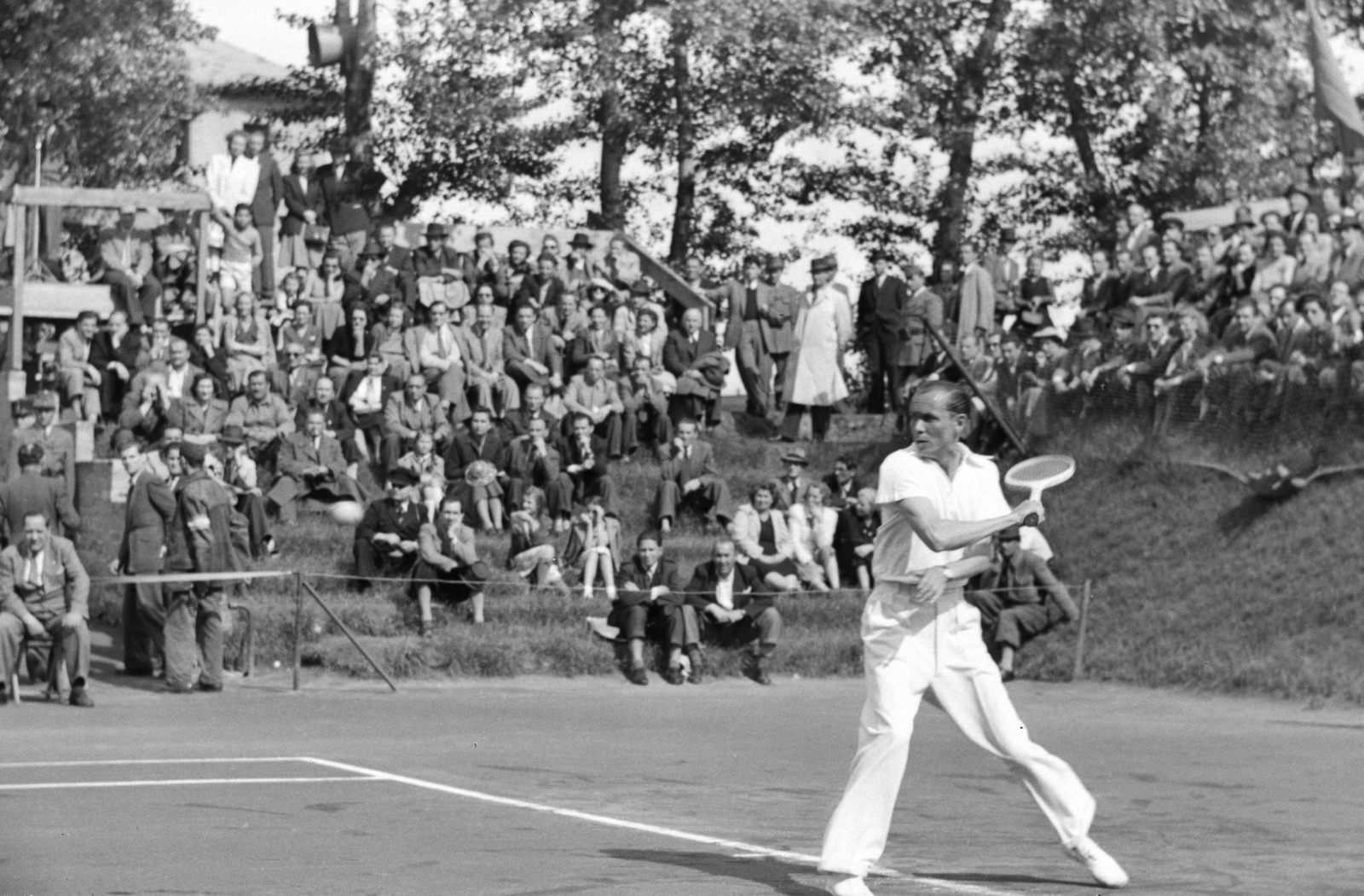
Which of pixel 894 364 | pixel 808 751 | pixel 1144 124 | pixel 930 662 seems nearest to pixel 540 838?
pixel 930 662

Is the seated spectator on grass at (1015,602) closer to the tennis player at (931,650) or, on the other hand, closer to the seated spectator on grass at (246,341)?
the seated spectator on grass at (246,341)

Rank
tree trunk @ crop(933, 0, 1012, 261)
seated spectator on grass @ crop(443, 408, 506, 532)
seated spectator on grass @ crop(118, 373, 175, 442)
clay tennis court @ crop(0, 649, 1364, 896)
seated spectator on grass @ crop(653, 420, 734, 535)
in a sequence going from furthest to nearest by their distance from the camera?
1. tree trunk @ crop(933, 0, 1012, 261)
2. seated spectator on grass @ crop(653, 420, 734, 535)
3. seated spectator on grass @ crop(118, 373, 175, 442)
4. seated spectator on grass @ crop(443, 408, 506, 532)
5. clay tennis court @ crop(0, 649, 1364, 896)

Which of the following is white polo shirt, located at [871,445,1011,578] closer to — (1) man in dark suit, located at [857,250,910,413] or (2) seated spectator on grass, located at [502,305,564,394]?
(2) seated spectator on grass, located at [502,305,564,394]

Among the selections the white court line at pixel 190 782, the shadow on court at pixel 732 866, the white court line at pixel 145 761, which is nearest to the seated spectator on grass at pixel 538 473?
the white court line at pixel 145 761

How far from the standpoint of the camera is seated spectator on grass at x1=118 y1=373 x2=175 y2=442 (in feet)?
80.2

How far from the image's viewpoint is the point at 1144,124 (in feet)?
118

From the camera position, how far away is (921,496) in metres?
9.18

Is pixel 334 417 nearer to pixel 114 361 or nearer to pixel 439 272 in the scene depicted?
pixel 114 361

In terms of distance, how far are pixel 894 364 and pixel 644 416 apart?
3.40 meters

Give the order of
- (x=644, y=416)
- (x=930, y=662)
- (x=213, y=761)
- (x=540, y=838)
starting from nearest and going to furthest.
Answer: (x=930, y=662) → (x=540, y=838) → (x=213, y=761) → (x=644, y=416)

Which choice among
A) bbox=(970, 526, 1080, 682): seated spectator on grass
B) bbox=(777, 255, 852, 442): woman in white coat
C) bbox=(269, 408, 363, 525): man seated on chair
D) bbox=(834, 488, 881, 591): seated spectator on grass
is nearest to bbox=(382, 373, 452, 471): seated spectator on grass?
bbox=(269, 408, 363, 525): man seated on chair

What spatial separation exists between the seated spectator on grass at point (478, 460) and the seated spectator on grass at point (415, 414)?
305 mm

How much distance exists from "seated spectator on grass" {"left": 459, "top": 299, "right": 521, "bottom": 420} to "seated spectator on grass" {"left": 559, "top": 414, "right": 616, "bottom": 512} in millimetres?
854

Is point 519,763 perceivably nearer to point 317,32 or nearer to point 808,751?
point 808,751
